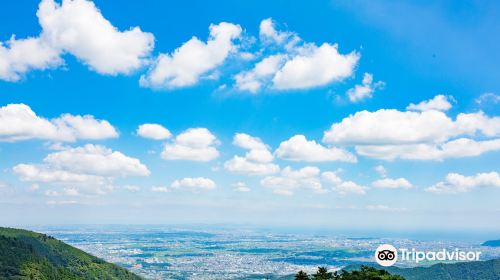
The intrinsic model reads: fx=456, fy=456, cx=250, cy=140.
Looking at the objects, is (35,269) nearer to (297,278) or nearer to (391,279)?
(297,278)

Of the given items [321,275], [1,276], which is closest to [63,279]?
[1,276]

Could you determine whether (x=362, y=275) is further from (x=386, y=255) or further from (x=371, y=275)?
Answer: (x=386, y=255)

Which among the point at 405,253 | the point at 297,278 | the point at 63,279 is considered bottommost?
the point at 63,279

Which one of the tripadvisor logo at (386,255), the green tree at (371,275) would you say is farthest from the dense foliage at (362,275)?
the tripadvisor logo at (386,255)

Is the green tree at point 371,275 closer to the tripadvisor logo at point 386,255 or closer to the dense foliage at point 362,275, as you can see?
the dense foliage at point 362,275

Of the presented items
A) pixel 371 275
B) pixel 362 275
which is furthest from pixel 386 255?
pixel 362 275

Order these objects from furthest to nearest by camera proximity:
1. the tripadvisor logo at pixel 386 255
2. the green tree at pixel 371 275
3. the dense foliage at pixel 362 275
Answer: the dense foliage at pixel 362 275 < the green tree at pixel 371 275 < the tripadvisor logo at pixel 386 255

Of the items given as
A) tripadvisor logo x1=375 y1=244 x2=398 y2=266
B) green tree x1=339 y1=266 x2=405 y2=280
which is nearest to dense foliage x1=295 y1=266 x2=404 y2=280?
green tree x1=339 y1=266 x2=405 y2=280

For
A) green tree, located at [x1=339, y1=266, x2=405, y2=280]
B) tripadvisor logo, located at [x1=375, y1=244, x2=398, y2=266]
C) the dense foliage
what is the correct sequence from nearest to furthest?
tripadvisor logo, located at [x1=375, y1=244, x2=398, y2=266] → green tree, located at [x1=339, y1=266, x2=405, y2=280] → the dense foliage

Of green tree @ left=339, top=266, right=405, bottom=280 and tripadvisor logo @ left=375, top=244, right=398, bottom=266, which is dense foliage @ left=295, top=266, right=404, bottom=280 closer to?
green tree @ left=339, top=266, right=405, bottom=280

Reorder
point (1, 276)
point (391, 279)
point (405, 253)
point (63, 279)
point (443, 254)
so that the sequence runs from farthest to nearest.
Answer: point (63, 279) → point (1, 276) → point (443, 254) → point (405, 253) → point (391, 279)

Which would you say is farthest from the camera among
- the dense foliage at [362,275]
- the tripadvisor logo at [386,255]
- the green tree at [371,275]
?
the dense foliage at [362,275]

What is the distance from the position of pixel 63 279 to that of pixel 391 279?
153580mm

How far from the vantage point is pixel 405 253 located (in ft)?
242
